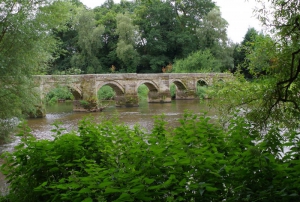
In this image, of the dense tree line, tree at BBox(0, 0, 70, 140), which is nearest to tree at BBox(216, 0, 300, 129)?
tree at BBox(0, 0, 70, 140)

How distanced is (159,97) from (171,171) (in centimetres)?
2709

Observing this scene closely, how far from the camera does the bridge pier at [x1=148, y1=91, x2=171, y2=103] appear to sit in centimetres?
3088

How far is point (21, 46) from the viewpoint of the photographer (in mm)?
11195

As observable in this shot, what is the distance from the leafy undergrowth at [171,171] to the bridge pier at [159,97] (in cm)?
2559

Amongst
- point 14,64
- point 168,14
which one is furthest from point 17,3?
point 168,14

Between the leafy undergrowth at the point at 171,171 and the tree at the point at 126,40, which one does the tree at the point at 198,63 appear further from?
the leafy undergrowth at the point at 171,171

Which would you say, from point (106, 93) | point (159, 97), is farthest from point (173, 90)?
point (106, 93)

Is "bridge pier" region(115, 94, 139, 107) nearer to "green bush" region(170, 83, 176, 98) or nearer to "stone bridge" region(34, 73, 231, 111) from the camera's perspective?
"stone bridge" region(34, 73, 231, 111)

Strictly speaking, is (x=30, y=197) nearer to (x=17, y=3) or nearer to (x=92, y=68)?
(x=17, y=3)

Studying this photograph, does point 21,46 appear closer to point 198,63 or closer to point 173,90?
point 173,90

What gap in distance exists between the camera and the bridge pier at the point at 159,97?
30875 millimetres

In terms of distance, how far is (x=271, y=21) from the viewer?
6738 millimetres

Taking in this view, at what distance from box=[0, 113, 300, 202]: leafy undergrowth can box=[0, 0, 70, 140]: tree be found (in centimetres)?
627

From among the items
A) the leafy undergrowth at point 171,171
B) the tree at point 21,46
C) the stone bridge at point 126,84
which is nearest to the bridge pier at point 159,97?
the stone bridge at point 126,84
